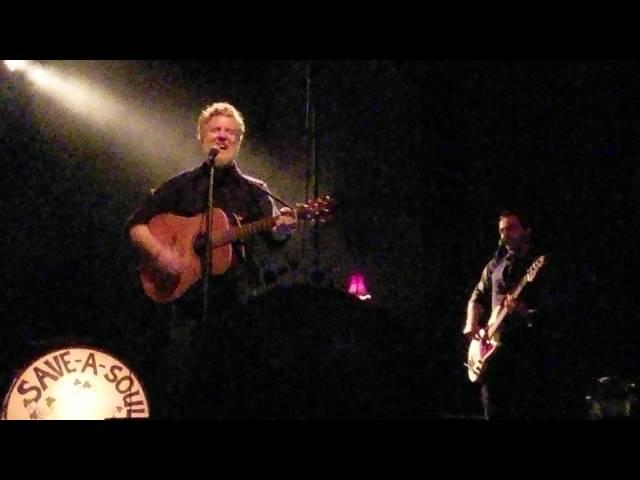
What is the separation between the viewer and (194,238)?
3.91m

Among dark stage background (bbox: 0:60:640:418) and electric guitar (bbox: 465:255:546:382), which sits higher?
dark stage background (bbox: 0:60:640:418)

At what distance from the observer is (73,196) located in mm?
4992

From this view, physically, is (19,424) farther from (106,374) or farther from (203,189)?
(203,189)

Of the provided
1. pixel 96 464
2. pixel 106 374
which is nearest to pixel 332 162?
pixel 106 374

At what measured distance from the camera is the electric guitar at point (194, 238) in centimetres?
386

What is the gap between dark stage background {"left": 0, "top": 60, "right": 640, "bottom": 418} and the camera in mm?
4582

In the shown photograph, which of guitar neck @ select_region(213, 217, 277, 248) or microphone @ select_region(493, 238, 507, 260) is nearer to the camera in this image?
guitar neck @ select_region(213, 217, 277, 248)

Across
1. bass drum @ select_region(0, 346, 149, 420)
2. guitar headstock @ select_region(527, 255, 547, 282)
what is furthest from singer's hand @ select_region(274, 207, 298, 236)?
guitar headstock @ select_region(527, 255, 547, 282)

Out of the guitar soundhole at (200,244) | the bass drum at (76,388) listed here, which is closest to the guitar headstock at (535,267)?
the guitar soundhole at (200,244)

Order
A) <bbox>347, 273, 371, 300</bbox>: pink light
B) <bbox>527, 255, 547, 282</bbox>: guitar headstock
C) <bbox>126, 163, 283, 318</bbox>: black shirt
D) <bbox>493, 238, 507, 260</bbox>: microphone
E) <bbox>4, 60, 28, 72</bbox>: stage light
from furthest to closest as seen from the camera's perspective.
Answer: <bbox>4, 60, 28, 72</bbox>: stage light, <bbox>347, 273, 371, 300</bbox>: pink light, <bbox>493, 238, 507, 260</bbox>: microphone, <bbox>527, 255, 547, 282</bbox>: guitar headstock, <bbox>126, 163, 283, 318</bbox>: black shirt

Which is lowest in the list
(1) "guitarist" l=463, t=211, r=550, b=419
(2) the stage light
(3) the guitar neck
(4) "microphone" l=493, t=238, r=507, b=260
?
(1) "guitarist" l=463, t=211, r=550, b=419

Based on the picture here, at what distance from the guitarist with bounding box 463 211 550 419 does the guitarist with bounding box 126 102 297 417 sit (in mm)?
1150

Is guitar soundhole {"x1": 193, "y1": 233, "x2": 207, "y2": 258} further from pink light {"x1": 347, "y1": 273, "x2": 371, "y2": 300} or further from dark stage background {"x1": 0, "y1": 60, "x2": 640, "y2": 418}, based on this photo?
pink light {"x1": 347, "y1": 273, "x2": 371, "y2": 300}

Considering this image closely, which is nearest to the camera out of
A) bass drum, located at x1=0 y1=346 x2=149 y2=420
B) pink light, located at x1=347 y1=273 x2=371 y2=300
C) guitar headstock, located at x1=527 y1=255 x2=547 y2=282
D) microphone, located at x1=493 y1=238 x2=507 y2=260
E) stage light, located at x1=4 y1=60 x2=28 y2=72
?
bass drum, located at x1=0 y1=346 x2=149 y2=420
